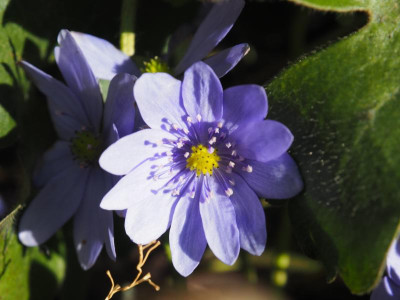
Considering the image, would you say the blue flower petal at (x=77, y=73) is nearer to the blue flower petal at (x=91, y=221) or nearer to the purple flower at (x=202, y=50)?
the purple flower at (x=202, y=50)

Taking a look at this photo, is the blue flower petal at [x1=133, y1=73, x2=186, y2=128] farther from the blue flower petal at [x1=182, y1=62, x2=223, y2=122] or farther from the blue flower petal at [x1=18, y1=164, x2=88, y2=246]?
the blue flower petal at [x1=18, y1=164, x2=88, y2=246]

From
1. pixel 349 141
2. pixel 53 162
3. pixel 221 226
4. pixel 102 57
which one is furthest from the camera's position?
pixel 53 162

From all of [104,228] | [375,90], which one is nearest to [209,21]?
[375,90]

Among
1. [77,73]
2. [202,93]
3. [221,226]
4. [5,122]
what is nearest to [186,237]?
[221,226]

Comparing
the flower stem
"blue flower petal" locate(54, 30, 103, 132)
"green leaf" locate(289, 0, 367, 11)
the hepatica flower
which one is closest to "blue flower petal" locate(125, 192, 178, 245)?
the hepatica flower

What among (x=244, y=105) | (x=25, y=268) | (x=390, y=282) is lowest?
(x=390, y=282)

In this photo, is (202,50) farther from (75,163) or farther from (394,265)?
(394,265)

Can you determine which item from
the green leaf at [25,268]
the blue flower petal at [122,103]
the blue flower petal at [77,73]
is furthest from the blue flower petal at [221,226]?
the green leaf at [25,268]
